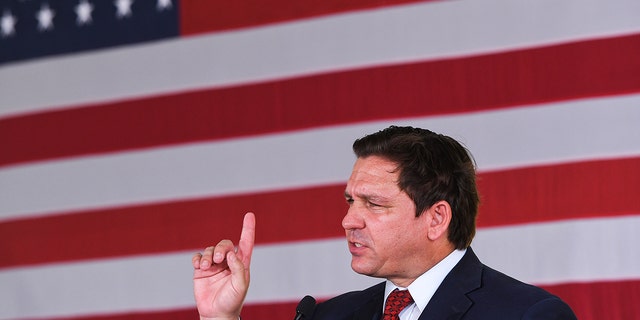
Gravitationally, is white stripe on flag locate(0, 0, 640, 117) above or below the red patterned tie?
above

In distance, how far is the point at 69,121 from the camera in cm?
413

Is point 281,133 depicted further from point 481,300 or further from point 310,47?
point 481,300

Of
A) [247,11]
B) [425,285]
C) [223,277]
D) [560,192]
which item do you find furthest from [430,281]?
[247,11]

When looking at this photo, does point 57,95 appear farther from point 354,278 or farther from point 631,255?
point 631,255

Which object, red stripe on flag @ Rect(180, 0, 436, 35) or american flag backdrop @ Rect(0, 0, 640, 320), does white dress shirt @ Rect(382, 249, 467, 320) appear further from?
red stripe on flag @ Rect(180, 0, 436, 35)

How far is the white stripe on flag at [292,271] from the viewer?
318 centimetres

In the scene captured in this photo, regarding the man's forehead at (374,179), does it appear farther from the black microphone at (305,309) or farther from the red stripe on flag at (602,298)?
the red stripe on flag at (602,298)

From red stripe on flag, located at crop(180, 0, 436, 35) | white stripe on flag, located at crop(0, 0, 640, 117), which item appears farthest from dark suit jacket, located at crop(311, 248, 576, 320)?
red stripe on flag, located at crop(180, 0, 436, 35)

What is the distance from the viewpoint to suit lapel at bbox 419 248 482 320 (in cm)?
232

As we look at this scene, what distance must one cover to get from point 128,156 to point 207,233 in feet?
1.55

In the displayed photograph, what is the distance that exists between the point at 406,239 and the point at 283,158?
1.35m

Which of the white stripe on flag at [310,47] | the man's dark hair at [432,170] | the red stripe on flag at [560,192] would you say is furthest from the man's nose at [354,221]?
the white stripe on flag at [310,47]

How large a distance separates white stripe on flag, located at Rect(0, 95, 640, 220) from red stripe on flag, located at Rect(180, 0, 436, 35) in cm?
43

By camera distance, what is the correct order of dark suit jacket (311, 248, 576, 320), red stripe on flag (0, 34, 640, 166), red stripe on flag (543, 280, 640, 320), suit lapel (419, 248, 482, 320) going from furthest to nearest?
1. red stripe on flag (0, 34, 640, 166)
2. red stripe on flag (543, 280, 640, 320)
3. suit lapel (419, 248, 482, 320)
4. dark suit jacket (311, 248, 576, 320)
